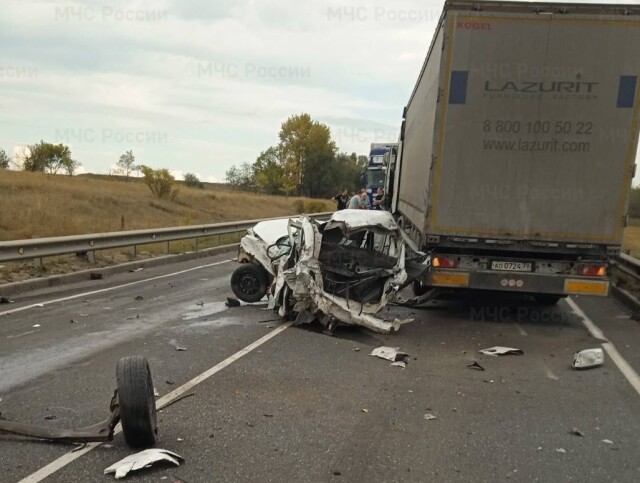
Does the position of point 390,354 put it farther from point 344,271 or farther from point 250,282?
point 250,282

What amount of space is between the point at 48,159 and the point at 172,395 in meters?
72.6

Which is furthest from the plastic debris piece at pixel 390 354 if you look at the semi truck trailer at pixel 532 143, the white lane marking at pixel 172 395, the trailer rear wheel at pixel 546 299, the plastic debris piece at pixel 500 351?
the trailer rear wheel at pixel 546 299

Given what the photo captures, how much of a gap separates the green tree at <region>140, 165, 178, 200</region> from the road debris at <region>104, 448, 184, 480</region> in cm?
3646

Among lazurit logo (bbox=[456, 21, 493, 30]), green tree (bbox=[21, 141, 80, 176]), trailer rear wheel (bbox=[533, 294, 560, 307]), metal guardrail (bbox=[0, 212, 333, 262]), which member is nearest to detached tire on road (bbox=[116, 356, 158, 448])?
lazurit logo (bbox=[456, 21, 493, 30])

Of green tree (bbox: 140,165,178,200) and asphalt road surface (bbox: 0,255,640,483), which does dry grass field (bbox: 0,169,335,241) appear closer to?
green tree (bbox: 140,165,178,200)

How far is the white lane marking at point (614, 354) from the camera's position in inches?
219

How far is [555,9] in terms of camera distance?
275 inches

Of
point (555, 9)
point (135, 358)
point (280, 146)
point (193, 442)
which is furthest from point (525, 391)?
point (280, 146)

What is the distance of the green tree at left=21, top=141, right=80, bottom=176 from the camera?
5906 centimetres

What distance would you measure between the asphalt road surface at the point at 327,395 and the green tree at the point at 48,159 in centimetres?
5540

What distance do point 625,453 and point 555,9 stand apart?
5596mm

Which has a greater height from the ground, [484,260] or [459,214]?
[459,214]

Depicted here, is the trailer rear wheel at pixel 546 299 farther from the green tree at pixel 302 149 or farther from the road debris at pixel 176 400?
the green tree at pixel 302 149

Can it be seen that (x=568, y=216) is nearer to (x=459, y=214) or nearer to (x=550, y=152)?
(x=550, y=152)
